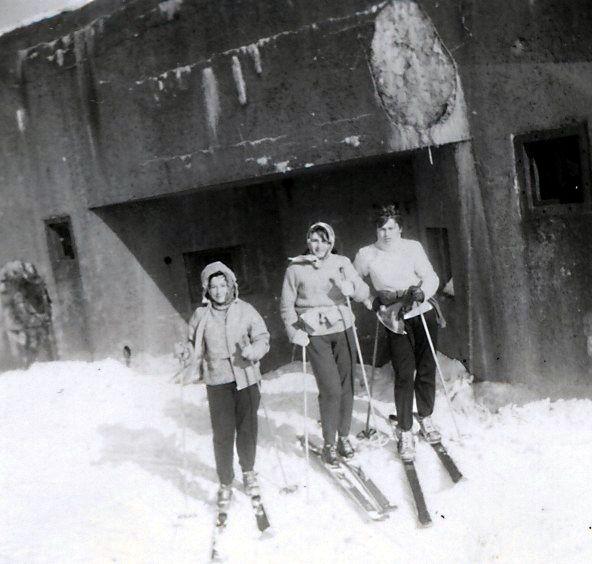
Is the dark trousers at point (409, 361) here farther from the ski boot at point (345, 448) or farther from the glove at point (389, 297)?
the ski boot at point (345, 448)

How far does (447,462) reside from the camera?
4.82 metres

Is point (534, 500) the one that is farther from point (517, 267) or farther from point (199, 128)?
point (199, 128)

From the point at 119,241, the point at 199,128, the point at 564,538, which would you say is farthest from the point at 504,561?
the point at 119,241

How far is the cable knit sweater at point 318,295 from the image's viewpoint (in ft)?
15.9

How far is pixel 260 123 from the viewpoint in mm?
6051

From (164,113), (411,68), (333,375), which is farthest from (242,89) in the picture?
(333,375)

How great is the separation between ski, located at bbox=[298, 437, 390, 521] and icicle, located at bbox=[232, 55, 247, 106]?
11.2 feet

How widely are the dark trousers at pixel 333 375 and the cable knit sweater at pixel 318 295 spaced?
99 millimetres

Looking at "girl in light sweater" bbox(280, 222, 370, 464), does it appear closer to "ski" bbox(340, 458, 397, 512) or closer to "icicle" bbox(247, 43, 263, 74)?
"ski" bbox(340, 458, 397, 512)

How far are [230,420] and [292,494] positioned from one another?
84cm

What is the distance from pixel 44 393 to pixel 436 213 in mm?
5186

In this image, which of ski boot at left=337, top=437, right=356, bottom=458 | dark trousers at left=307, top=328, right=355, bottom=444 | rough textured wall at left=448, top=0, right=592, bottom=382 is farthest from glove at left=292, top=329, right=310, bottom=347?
rough textured wall at left=448, top=0, right=592, bottom=382

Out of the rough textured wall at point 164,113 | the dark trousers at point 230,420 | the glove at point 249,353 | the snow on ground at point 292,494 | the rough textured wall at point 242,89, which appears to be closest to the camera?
the snow on ground at point 292,494

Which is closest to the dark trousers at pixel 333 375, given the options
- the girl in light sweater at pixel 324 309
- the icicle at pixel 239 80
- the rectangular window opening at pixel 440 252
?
the girl in light sweater at pixel 324 309
